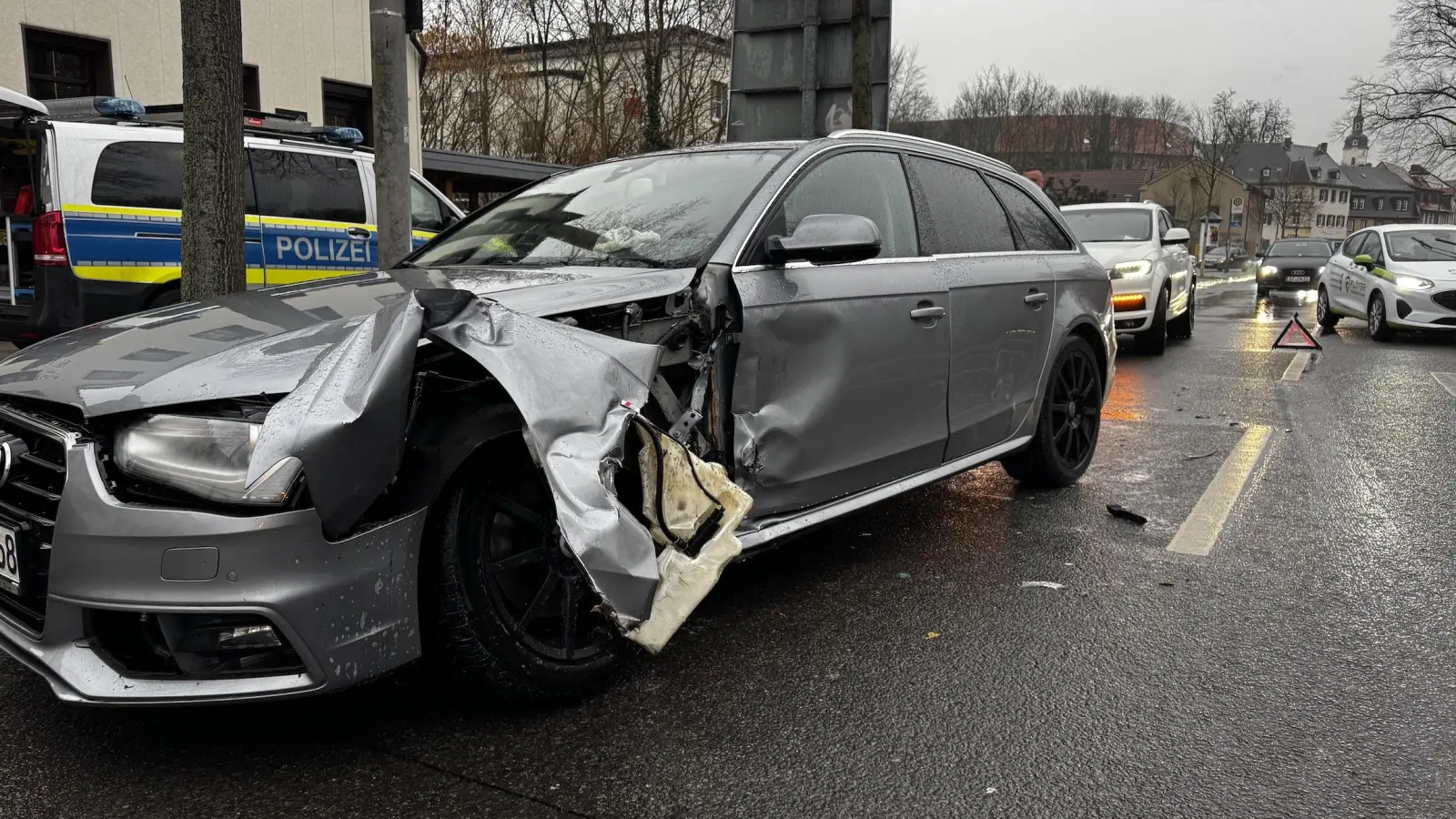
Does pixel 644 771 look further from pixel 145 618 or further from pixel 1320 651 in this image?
pixel 1320 651

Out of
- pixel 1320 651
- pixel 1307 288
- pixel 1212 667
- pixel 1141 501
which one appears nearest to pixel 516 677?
pixel 1212 667

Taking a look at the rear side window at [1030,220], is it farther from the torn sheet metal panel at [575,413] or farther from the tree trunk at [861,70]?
the tree trunk at [861,70]

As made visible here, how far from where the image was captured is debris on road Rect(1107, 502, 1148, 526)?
5.01 meters

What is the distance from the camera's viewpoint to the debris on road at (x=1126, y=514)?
501cm

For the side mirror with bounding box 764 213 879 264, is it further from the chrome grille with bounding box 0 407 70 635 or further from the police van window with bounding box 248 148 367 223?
the police van window with bounding box 248 148 367 223

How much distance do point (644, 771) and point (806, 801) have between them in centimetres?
41

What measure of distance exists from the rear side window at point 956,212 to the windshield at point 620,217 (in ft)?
2.50

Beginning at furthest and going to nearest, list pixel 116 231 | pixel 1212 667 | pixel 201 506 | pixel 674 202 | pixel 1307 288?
pixel 1307 288, pixel 116 231, pixel 674 202, pixel 1212 667, pixel 201 506

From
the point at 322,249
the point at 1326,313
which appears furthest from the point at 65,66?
the point at 1326,313

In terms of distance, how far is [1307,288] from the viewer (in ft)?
89.5

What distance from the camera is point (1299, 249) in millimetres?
28094

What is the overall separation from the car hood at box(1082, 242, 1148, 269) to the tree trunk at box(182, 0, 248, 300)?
9.01m

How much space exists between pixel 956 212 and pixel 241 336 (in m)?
2.95

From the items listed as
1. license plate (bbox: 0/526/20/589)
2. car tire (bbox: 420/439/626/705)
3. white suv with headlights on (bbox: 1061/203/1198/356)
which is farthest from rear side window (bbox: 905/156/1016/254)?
white suv with headlights on (bbox: 1061/203/1198/356)
